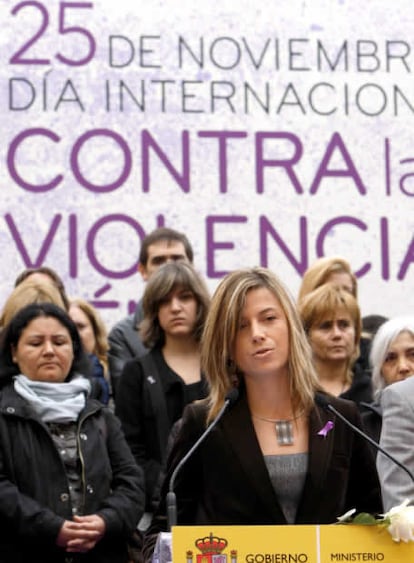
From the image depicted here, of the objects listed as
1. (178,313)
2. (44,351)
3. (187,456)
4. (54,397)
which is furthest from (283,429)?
(178,313)

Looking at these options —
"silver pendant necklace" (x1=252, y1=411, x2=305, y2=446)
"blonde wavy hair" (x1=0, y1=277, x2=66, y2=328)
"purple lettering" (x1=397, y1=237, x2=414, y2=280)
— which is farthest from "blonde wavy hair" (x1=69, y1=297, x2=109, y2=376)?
"silver pendant necklace" (x1=252, y1=411, x2=305, y2=446)

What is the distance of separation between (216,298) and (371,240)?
513 centimetres

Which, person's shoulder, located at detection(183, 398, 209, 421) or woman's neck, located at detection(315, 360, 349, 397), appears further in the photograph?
woman's neck, located at detection(315, 360, 349, 397)

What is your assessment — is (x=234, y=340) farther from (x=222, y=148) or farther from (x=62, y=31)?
(x=62, y=31)

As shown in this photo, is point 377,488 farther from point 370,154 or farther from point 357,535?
point 370,154

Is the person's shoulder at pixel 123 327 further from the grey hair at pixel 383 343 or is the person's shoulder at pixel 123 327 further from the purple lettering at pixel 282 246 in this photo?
the purple lettering at pixel 282 246

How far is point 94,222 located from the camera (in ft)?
29.9

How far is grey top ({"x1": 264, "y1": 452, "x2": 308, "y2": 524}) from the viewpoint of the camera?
4203 millimetres

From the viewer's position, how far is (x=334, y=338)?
683 centimetres

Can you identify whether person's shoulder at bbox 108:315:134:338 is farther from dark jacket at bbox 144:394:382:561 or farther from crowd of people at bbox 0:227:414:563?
dark jacket at bbox 144:394:382:561

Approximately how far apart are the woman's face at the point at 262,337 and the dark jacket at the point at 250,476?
0.45 feet

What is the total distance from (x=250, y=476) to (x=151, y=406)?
2333 millimetres

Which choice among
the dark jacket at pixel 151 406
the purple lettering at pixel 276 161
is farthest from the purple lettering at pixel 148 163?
the dark jacket at pixel 151 406

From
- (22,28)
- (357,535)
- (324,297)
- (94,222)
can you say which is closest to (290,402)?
(357,535)
